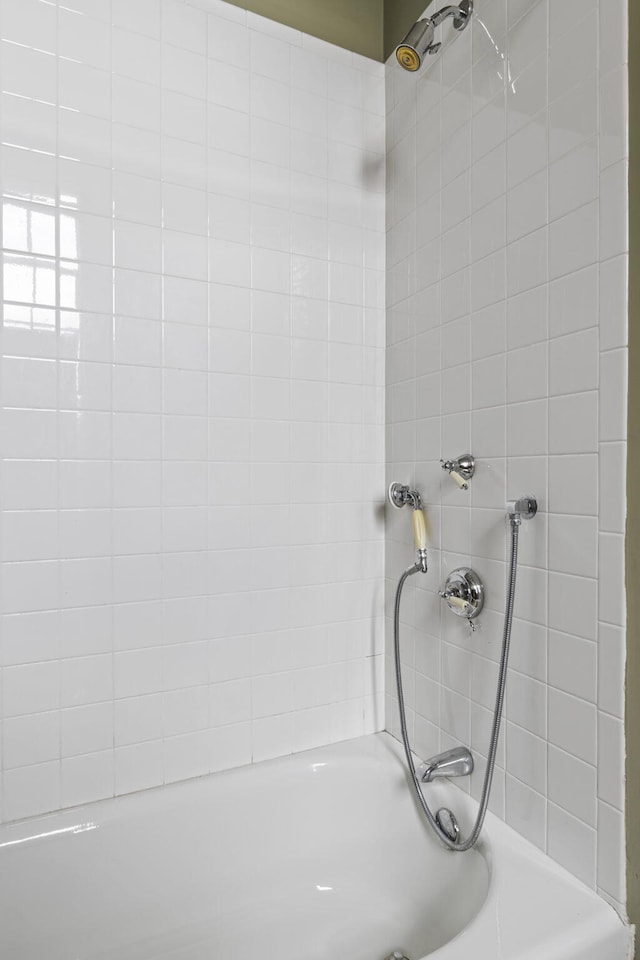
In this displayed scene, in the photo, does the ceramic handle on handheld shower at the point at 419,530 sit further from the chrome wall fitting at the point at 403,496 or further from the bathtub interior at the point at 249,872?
the bathtub interior at the point at 249,872

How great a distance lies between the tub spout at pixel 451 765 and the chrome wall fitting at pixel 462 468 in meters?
0.63

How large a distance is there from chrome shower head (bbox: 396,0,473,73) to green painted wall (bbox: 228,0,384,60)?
0.43 metres

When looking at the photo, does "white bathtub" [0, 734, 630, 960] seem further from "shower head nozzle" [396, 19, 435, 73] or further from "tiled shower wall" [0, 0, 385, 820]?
"shower head nozzle" [396, 19, 435, 73]

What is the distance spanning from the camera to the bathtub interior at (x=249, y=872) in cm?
127

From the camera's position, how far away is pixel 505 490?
4.11 feet

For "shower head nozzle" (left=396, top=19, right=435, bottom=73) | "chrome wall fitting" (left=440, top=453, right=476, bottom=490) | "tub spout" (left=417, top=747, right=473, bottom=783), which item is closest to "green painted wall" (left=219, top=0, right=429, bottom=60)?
"shower head nozzle" (left=396, top=19, right=435, bottom=73)

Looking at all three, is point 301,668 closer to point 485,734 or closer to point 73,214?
point 485,734

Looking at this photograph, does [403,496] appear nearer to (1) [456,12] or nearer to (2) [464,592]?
(2) [464,592]

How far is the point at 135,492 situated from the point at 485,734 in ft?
3.27

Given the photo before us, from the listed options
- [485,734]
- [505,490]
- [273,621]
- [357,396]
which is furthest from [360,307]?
[485,734]

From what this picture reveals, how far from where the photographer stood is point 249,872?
57.3 inches

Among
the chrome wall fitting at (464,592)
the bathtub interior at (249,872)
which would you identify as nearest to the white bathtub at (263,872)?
the bathtub interior at (249,872)

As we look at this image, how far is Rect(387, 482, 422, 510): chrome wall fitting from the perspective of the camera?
1521 mm

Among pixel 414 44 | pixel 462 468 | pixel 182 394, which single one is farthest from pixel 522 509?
pixel 414 44
